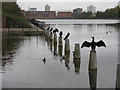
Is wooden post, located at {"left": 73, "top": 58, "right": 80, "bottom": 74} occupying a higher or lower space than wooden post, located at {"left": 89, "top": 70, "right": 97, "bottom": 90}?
higher

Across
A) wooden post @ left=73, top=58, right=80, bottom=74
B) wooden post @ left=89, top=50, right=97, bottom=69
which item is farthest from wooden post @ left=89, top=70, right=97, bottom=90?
wooden post @ left=73, top=58, right=80, bottom=74

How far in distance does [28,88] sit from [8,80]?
2123 mm

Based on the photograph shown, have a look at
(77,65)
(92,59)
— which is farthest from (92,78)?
(77,65)

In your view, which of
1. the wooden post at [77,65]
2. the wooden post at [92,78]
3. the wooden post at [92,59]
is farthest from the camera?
the wooden post at [77,65]

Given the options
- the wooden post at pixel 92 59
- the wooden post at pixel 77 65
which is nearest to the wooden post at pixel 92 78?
the wooden post at pixel 92 59

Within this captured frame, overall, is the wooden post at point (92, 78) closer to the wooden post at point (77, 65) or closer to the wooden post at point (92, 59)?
the wooden post at point (92, 59)

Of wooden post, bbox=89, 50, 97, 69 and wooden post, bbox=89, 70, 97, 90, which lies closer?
wooden post, bbox=89, 70, 97, 90

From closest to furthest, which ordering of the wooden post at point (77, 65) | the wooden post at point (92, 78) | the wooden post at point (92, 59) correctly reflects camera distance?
the wooden post at point (92, 78), the wooden post at point (92, 59), the wooden post at point (77, 65)

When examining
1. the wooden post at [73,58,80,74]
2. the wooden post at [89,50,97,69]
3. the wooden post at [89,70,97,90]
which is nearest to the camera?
the wooden post at [89,70,97,90]

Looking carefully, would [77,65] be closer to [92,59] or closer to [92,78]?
[92,59]

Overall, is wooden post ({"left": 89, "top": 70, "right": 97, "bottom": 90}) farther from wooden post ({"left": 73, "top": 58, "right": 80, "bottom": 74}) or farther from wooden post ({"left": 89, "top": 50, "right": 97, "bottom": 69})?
wooden post ({"left": 73, "top": 58, "right": 80, "bottom": 74})

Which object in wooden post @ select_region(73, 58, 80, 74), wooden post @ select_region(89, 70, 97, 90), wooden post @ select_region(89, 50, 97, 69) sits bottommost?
wooden post @ select_region(89, 70, 97, 90)

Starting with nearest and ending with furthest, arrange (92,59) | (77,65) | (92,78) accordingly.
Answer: (92,78), (92,59), (77,65)

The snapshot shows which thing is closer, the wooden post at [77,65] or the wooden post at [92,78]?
the wooden post at [92,78]
